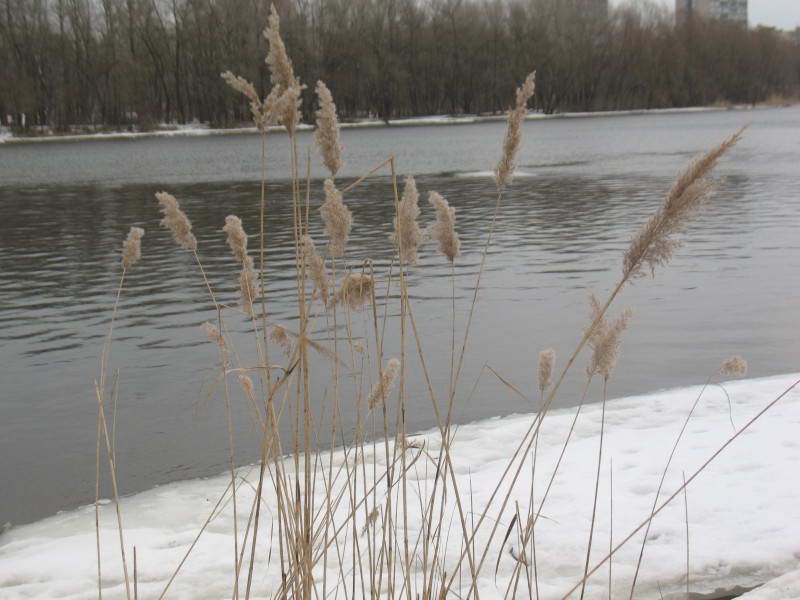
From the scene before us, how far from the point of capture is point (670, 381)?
524 cm

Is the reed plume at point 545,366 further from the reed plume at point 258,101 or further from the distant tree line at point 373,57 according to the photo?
the distant tree line at point 373,57

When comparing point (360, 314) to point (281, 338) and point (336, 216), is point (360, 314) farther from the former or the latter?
point (336, 216)

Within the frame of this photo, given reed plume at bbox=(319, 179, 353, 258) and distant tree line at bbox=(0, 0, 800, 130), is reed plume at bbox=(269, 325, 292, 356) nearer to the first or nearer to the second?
reed plume at bbox=(319, 179, 353, 258)

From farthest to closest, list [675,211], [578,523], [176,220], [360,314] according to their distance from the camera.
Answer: [360,314]
[578,523]
[176,220]
[675,211]

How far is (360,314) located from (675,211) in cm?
596

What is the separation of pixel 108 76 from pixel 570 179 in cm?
4004

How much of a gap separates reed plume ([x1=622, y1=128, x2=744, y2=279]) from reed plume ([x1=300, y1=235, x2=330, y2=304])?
0.62 metres

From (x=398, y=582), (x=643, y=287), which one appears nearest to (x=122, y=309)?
(x=643, y=287)

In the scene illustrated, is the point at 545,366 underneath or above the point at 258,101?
underneath

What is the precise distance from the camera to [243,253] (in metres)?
2.00

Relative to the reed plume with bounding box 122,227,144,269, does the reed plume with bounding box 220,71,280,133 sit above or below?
above

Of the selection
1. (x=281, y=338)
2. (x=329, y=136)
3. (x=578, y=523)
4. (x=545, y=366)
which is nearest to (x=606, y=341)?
(x=545, y=366)

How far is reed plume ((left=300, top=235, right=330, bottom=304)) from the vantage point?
1.74 m

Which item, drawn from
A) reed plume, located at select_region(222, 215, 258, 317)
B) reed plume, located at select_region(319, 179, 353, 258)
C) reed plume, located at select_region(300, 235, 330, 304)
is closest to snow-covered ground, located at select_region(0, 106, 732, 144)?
reed plume, located at select_region(222, 215, 258, 317)
